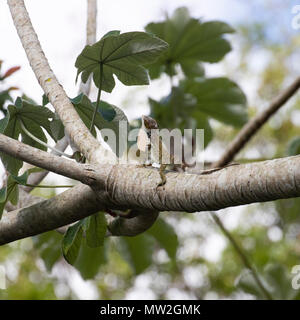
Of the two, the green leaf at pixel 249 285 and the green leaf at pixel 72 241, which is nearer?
the green leaf at pixel 72 241

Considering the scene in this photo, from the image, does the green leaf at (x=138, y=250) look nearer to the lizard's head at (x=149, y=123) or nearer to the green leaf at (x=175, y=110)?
the green leaf at (x=175, y=110)

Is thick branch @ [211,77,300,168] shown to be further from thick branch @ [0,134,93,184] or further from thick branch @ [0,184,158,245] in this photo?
thick branch @ [0,134,93,184]

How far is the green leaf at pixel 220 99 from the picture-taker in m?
1.46

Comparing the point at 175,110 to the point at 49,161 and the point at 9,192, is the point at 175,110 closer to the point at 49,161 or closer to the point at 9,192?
the point at 9,192

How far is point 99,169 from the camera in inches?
23.4

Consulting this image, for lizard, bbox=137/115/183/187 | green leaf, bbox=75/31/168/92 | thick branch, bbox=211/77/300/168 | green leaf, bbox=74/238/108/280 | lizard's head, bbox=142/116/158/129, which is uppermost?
thick branch, bbox=211/77/300/168

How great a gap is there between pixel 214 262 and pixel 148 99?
10.9 feet

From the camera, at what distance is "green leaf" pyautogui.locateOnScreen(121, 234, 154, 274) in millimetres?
1210

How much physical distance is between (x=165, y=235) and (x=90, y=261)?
0.19m

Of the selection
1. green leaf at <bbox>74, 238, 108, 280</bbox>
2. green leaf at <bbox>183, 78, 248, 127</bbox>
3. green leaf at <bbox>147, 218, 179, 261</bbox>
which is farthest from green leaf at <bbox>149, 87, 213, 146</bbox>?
green leaf at <bbox>74, 238, 108, 280</bbox>

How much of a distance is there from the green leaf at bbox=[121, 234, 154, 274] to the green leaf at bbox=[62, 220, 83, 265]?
0.45m

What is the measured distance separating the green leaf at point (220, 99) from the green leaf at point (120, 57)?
0.67 meters

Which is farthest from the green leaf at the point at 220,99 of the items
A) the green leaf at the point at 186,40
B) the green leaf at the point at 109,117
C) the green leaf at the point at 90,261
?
the green leaf at the point at 109,117
